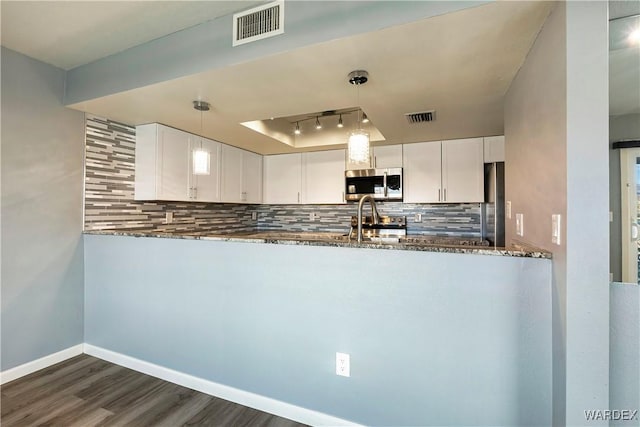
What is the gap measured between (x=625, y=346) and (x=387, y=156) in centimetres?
284

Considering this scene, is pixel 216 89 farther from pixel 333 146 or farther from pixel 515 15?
pixel 333 146

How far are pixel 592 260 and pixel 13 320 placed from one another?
11.1ft

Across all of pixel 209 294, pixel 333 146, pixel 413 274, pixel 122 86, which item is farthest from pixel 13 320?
pixel 333 146

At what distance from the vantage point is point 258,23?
5.31 ft

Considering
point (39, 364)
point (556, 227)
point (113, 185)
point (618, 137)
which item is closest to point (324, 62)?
point (556, 227)

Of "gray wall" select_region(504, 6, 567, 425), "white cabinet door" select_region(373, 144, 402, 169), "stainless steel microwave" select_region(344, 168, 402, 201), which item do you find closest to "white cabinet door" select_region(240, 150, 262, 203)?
"stainless steel microwave" select_region(344, 168, 402, 201)

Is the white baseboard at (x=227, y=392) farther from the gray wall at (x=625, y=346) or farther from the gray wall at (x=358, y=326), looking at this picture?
the gray wall at (x=625, y=346)

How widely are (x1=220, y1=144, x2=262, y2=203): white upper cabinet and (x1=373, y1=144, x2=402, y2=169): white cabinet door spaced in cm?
164

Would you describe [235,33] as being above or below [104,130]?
above

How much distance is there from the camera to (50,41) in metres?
2.00

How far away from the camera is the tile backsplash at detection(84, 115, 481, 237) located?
2597 millimetres

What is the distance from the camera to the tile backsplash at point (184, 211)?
2.60 metres

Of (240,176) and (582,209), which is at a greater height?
(240,176)

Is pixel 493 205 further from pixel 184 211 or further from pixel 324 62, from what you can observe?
pixel 184 211
